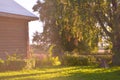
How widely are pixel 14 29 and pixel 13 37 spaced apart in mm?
597

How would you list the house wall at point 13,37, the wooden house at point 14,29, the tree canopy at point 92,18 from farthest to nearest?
the tree canopy at point 92,18, the house wall at point 13,37, the wooden house at point 14,29

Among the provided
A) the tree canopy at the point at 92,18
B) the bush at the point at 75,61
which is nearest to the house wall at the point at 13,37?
the tree canopy at the point at 92,18

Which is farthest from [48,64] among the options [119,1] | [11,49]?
[119,1]

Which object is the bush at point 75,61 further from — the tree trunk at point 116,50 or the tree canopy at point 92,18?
the tree trunk at point 116,50

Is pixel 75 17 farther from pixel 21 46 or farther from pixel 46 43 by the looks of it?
pixel 46 43

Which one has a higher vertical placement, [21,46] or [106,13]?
[106,13]

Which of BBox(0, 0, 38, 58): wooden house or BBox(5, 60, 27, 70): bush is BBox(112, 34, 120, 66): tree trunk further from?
BBox(5, 60, 27, 70): bush

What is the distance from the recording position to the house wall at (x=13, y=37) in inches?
911

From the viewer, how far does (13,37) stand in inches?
939

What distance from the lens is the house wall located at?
→ 75.9 ft

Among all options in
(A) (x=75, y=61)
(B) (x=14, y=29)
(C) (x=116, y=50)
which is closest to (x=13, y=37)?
(B) (x=14, y=29)

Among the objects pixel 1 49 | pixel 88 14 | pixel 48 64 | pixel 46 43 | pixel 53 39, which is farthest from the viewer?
pixel 46 43

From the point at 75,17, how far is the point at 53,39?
67.9 ft

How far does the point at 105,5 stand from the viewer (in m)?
28.0
